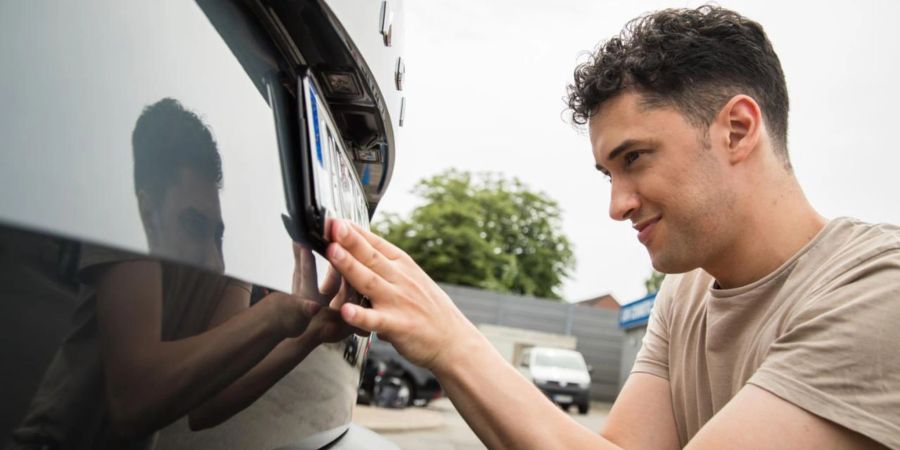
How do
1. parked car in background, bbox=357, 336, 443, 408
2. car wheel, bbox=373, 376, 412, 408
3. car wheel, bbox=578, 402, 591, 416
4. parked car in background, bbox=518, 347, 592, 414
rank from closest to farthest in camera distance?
parked car in background, bbox=357, 336, 443, 408 < car wheel, bbox=373, 376, 412, 408 < parked car in background, bbox=518, 347, 592, 414 < car wheel, bbox=578, 402, 591, 416

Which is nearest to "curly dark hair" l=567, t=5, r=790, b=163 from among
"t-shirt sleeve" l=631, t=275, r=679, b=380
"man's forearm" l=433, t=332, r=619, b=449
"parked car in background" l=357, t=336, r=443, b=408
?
"t-shirt sleeve" l=631, t=275, r=679, b=380

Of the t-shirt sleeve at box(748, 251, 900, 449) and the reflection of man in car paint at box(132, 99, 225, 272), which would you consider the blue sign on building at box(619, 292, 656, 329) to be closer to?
the t-shirt sleeve at box(748, 251, 900, 449)

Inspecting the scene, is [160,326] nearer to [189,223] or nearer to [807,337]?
[189,223]

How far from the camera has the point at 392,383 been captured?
11.4 m

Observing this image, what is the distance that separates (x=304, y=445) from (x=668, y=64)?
1161 millimetres

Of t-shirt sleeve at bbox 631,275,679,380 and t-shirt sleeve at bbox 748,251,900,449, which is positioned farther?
t-shirt sleeve at bbox 631,275,679,380

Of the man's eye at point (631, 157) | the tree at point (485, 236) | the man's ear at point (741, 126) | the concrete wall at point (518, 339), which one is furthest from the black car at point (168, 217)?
the tree at point (485, 236)

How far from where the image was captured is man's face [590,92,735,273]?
156 cm

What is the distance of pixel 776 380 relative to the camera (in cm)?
122

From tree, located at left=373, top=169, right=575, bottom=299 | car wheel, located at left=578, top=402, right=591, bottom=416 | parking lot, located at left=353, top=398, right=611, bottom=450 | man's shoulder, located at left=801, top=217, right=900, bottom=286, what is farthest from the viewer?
tree, located at left=373, top=169, right=575, bottom=299

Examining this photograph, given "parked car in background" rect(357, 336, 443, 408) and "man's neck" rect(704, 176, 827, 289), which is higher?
"man's neck" rect(704, 176, 827, 289)

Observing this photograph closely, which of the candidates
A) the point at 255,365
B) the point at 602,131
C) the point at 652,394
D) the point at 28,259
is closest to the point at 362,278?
the point at 255,365

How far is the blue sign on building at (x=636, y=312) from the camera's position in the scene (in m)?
19.3

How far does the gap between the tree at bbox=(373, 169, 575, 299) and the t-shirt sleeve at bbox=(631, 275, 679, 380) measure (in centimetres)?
2613
